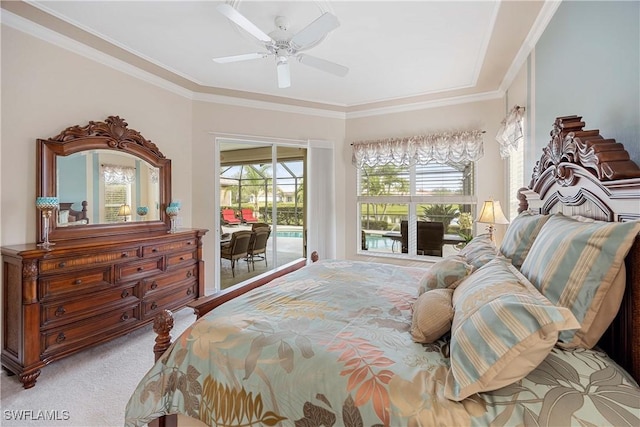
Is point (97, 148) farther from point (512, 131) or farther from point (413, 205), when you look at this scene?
point (512, 131)

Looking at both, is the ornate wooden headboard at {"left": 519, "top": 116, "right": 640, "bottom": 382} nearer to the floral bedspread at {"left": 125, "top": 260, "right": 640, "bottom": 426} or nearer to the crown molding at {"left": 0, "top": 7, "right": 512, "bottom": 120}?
the floral bedspread at {"left": 125, "top": 260, "right": 640, "bottom": 426}

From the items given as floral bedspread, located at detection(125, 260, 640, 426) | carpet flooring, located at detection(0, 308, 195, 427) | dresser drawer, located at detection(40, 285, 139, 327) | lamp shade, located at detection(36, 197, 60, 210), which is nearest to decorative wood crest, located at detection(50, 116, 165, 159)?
lamp shade, located at detection(36, 197, 60, 210)

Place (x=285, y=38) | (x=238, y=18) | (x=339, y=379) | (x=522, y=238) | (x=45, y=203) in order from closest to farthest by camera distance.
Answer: (x=339, y=379)
(x=522, y=238)
(x=238, y=18)
(x=285, y=38)
(x=45, y=203)

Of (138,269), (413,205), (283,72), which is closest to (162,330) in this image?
(138,269)

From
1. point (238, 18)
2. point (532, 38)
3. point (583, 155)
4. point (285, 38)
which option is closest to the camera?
point (583, 155)

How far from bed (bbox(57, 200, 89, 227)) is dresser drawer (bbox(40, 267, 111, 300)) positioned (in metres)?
0.57

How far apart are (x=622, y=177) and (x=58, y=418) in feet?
10.7

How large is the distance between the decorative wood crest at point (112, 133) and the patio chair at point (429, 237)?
3.74m

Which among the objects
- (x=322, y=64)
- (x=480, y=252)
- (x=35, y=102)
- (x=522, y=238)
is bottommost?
(x=480, y=252)

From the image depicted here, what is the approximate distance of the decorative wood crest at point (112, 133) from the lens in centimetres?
267

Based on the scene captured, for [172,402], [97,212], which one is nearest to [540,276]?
[172,402]

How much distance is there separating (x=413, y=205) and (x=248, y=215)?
2574mm

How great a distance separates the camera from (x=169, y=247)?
320cm

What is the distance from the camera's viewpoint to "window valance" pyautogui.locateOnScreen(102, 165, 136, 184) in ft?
9.84
